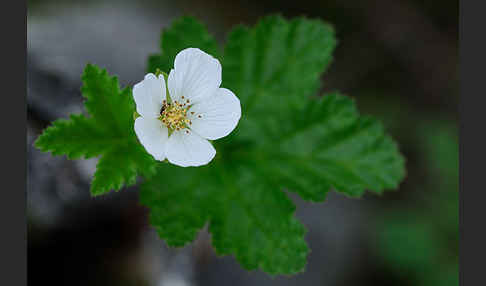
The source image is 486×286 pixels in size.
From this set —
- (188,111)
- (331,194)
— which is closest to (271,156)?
(188,111)

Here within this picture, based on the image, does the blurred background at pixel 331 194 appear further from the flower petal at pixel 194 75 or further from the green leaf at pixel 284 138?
the flower petal at pixel 194 75

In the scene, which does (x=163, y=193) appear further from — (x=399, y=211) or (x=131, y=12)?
(x=399, y=211)

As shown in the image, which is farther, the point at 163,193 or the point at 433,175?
the point at 433,175

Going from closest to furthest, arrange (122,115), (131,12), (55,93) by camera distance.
A: (122,115) → (55,93) → (131,12)

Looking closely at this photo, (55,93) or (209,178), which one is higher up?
(55,93)

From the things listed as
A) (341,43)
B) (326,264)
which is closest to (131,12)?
(341,43)

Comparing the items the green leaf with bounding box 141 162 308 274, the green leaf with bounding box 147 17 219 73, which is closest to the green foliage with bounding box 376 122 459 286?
the green leaf with bounding box 141 162 308 274

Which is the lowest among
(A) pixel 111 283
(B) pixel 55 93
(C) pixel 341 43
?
(A) pixel 111 283

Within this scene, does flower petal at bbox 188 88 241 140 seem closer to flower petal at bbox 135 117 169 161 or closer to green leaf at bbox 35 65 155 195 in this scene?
flower petal at bbox 135 117 169 161
